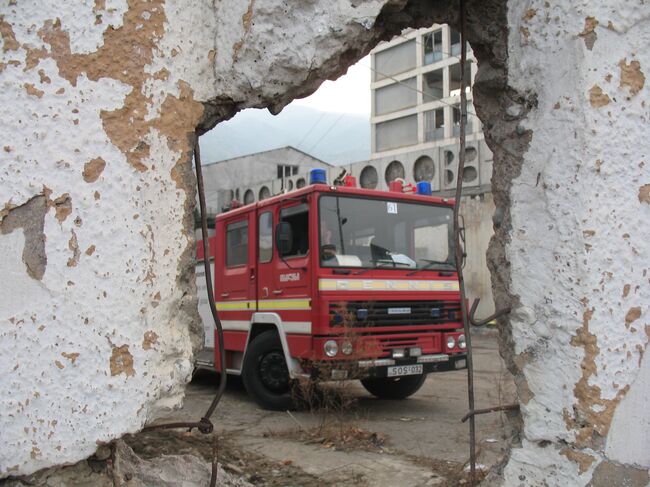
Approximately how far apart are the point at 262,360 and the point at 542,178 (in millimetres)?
4874

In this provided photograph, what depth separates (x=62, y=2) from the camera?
1655 millimetres

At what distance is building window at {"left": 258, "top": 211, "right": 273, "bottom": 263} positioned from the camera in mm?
6418

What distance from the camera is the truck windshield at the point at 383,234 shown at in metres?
5.80

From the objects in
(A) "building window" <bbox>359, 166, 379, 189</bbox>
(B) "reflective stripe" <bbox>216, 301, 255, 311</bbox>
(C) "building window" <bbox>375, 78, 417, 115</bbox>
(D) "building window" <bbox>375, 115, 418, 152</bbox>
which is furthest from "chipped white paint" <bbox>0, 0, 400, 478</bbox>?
(C) "building window" <bbox>375, 78, 417, 115</bbox>

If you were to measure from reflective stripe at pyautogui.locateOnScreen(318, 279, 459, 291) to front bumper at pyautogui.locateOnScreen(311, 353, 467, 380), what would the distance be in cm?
67

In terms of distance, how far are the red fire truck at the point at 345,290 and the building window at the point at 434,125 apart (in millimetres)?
29574

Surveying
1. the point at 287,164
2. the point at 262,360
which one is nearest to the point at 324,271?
the point at 262,360

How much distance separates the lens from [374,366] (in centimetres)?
556

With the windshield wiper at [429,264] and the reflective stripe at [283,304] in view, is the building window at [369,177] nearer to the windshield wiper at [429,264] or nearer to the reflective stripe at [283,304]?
the windshield wiper at [429,264]

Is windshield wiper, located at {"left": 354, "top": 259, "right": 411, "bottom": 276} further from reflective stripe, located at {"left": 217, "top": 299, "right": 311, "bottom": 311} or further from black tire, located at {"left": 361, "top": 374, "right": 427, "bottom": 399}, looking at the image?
black tire, located at {"left": 361, "top": 374, "right": 427, "bottom": 399}

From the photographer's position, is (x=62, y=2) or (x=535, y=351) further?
(x=535, y=351)

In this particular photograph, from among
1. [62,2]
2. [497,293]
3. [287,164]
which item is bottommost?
[497,293]

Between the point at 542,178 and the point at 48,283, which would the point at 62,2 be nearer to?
the point at 48,283

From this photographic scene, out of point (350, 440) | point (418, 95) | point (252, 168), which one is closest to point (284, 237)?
point (350, 440)
